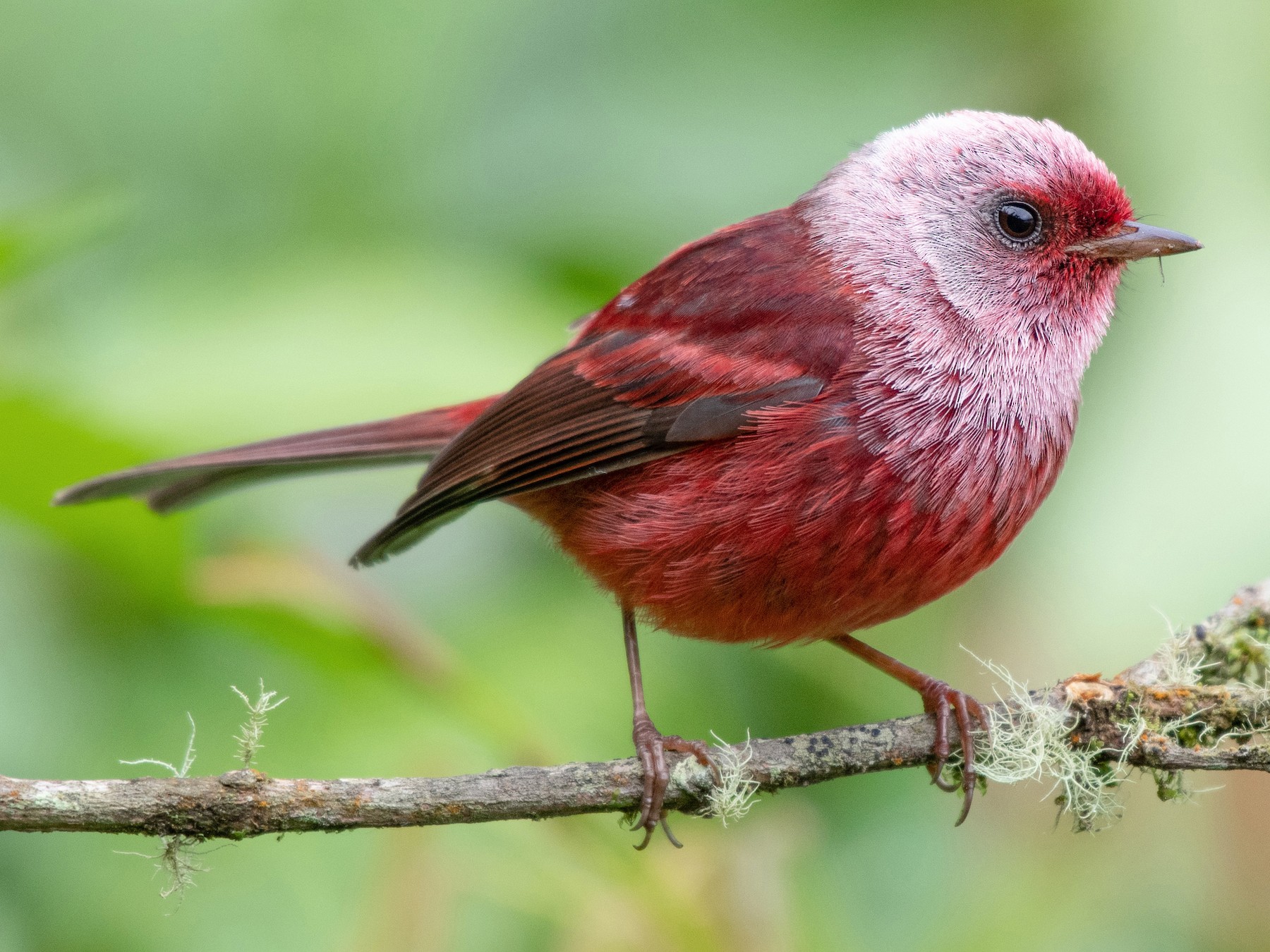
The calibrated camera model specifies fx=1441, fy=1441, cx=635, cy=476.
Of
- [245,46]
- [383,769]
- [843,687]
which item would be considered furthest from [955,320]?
[245,46]

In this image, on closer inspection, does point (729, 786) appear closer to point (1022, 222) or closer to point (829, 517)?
point (829, 517)

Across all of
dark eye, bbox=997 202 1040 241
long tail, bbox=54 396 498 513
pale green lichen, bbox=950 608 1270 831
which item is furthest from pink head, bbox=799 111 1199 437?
long tail, bbox=54 396 498 513

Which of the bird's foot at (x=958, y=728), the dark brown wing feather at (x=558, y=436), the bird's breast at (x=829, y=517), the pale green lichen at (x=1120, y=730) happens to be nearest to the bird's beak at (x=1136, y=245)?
the bird's breast at (x=829, y=517)

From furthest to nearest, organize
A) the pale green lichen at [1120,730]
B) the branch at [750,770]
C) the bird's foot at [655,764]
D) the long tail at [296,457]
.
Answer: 1. the long tail at [296,457]
2. the bird's foot at [655,764]
3. the pale green lichen at [1120,730]
4. the branch at [750,770]

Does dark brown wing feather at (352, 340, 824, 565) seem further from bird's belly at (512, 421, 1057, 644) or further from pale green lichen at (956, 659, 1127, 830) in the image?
pale green lichen at (956, 659, 1127, 830)

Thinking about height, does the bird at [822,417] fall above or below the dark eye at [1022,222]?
below

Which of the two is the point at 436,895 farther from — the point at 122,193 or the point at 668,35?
the point at 668,35

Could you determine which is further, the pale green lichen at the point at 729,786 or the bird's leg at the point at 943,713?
the bird's leg at the point at 943,713

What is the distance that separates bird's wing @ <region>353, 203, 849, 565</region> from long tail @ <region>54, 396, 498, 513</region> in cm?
27

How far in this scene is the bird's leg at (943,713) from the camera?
3404 millimetres

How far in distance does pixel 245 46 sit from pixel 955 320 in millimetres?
2874

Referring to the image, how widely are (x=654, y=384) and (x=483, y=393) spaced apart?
2.13 feet

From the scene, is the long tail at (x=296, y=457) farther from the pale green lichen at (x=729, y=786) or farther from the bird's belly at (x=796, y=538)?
the pale green lichen at (x=729, y=786)

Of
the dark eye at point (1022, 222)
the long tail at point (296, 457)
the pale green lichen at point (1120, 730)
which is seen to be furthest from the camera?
the long tail at point (296, 457)
